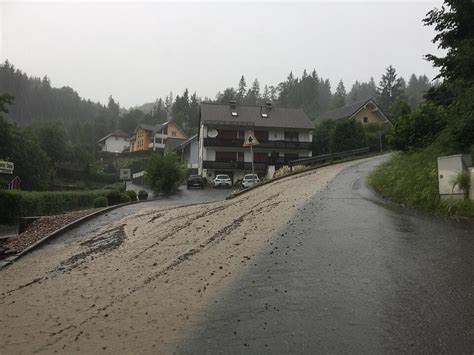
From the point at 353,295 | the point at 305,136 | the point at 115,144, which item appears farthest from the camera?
the point at 115,144

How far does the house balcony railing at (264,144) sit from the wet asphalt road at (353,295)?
43879 millimetres

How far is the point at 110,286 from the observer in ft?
21.3

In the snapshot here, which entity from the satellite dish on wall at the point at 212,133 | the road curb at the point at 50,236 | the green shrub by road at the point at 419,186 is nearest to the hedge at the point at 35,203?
the road curb at the point at 50,236

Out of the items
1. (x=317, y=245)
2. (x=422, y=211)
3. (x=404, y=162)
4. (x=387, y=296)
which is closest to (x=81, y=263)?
(x=317, y=245)

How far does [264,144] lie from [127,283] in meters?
47.6

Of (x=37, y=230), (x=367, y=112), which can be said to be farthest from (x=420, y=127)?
(x=367, y=112)

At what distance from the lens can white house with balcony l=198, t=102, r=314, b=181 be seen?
5200cm

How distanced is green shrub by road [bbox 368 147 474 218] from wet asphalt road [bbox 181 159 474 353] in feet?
2.31

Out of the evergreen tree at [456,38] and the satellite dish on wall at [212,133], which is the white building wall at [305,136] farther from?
the evergreen tree at [456,38]

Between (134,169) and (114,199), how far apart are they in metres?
46.1

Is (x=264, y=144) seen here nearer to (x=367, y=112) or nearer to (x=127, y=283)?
A: (x=367, y=112)

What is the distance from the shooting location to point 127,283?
6570 mm

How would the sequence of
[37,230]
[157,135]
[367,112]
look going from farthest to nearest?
[157,135] < [367,112] < [37,230]

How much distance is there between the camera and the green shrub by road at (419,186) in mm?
9305
